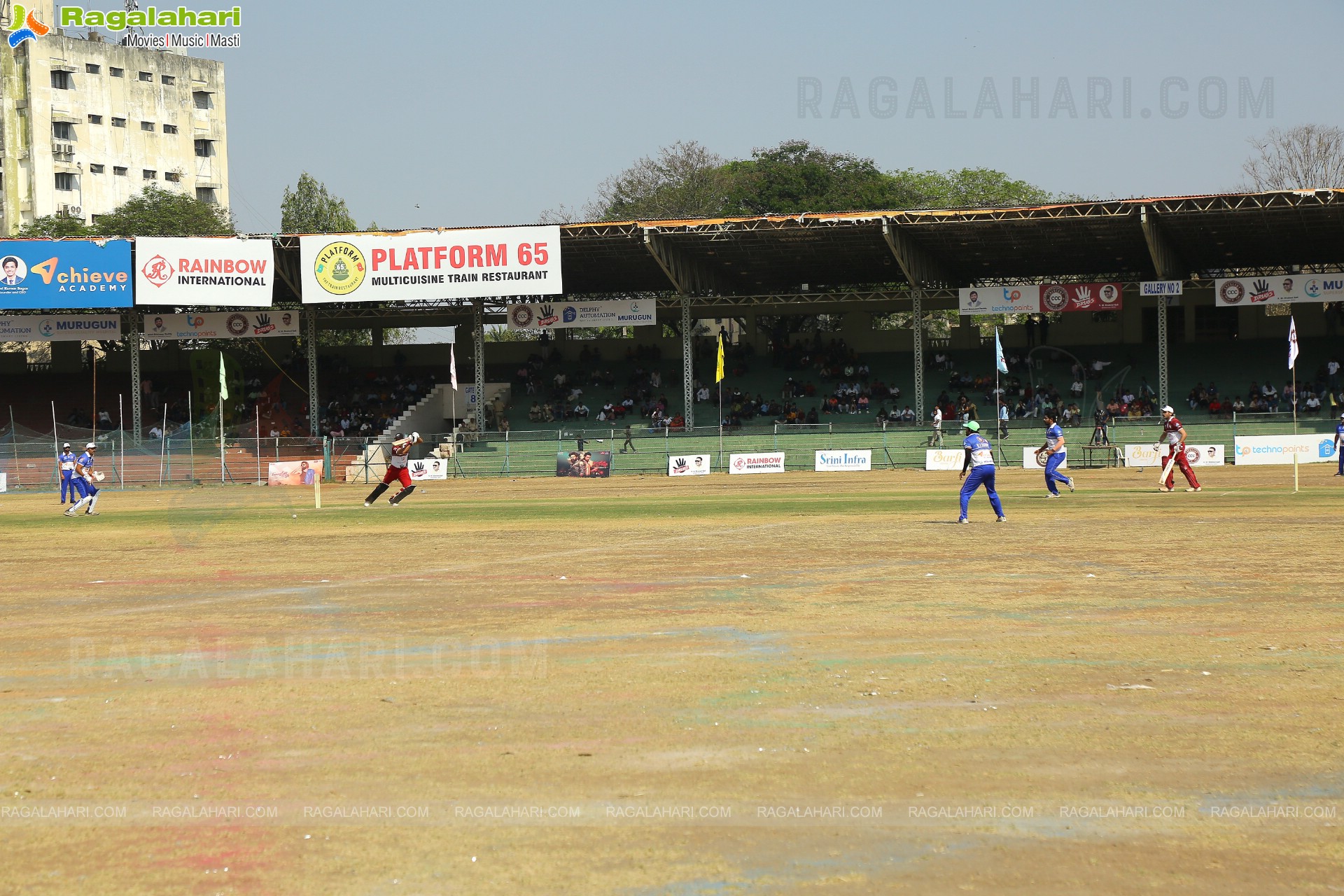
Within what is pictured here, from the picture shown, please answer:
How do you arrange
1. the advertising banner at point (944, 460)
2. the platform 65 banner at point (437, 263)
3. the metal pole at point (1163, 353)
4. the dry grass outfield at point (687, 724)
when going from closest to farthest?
the dry grass outfield at point (687, 724), the advertising banner at point (944, 460), the metal pole at point (1163, 353), the platform 65 banner at point (437, 263)

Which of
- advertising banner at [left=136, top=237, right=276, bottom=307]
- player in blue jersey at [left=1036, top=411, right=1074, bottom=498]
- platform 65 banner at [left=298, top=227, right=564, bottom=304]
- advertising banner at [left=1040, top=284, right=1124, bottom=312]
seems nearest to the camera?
player in blue jersey at [left=1036, top=411, right=1074, bottom=498]

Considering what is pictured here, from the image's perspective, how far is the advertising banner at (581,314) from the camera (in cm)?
5522

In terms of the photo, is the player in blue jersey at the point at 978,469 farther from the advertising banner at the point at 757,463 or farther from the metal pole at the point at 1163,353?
the metal pole at the point at 1163,353

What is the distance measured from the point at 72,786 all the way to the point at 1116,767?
588cm

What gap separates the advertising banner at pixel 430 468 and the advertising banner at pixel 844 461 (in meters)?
15.1

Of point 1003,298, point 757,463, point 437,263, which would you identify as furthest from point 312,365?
point 1003,298

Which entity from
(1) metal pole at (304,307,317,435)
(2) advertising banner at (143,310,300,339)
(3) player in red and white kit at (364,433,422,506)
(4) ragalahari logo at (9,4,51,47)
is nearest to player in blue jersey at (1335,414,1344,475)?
(3) player in red and white kit at (364,433,422,506)

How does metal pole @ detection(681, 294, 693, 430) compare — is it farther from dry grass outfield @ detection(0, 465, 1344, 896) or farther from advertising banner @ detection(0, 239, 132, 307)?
dry grass outfield @ detection(0, 465, 1344, 896)

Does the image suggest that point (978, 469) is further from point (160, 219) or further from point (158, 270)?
point (160, 219)

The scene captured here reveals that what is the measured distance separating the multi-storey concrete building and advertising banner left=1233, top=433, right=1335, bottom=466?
87.4m

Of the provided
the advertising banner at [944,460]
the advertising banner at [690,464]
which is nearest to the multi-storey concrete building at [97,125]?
the advertising banner at [690,464]

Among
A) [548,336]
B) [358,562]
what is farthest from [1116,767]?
[548,336]

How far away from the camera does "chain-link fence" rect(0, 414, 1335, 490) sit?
4528cm

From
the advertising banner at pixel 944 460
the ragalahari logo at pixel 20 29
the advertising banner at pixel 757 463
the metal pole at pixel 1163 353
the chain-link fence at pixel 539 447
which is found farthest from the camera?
the ragalahari logo at pixel 20 29
